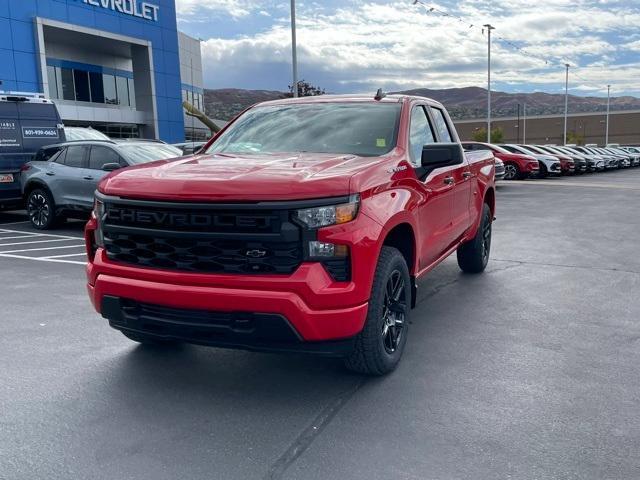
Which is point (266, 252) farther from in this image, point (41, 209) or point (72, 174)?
point (41, 209)

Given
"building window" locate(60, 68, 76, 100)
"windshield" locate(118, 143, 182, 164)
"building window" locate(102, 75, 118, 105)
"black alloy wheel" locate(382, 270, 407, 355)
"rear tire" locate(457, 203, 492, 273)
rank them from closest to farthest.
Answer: "black alloy wheel" locate(382, 270, 407, 355), "rear tire" locate(457, 203, 492, 273), "windshield" locate(118, 143, 182, 164), "building window" locate(60, 68, 76, 100), "building window" locate(102, 75, 118, 105)

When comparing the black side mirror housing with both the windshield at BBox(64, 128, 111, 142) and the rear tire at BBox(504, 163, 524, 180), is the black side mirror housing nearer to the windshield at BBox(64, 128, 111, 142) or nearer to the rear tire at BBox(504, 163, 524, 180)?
the windshield at BBox(64, 128, 111, 142)

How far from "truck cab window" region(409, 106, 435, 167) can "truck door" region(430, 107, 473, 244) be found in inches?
10.4

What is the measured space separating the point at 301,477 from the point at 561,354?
246cm

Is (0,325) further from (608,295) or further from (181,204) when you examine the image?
(608,295)

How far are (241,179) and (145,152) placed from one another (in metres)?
7.91

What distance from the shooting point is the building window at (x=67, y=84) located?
120ft

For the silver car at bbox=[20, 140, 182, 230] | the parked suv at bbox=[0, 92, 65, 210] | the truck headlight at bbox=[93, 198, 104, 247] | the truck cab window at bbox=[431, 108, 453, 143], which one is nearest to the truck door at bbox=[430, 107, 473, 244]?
the truck cab window at bbox=[431, 108, 453, 143]

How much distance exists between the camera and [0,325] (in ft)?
17.4

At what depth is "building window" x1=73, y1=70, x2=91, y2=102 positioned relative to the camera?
1478 inches

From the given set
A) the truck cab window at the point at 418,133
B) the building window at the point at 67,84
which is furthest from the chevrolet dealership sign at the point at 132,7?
the truck cab window at the point at 418,133

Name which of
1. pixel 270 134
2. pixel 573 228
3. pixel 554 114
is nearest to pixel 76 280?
pixel 270 134

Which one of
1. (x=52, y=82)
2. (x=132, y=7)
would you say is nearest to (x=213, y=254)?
(x=132, y=7)

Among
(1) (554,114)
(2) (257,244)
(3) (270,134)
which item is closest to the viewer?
(2) (257,244)
